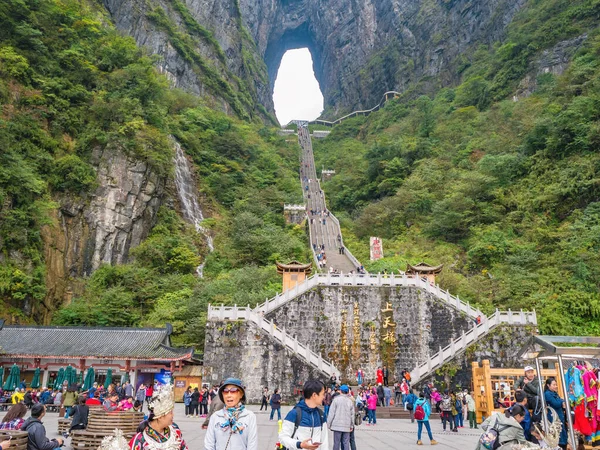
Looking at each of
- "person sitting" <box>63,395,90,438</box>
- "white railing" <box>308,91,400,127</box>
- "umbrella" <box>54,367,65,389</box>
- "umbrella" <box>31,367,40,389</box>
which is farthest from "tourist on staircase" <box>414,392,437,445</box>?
"white railing" <box>308,91,400,127</box>

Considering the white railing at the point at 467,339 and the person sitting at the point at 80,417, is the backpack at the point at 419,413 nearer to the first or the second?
the person sitting at the point at 80,417

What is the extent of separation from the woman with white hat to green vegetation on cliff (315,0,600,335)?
69.6 feet

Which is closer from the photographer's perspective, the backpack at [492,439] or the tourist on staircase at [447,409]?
the backpack at [492,439]

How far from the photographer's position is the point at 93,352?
20.2m

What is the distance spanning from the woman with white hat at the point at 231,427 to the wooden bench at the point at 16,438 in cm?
272

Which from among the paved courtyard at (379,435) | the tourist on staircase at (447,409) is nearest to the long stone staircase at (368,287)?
the paved courtyard at (379,435)

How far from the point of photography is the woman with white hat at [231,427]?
3.63 metres

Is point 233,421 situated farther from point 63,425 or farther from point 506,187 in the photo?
point 506,187

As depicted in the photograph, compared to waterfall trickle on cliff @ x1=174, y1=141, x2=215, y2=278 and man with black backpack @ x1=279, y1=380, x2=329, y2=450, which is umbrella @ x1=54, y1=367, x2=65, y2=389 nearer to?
waterfall trickle on cliff @ x1=174, y1=141, x2=215, y2=278

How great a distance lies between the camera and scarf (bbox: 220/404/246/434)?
363 cm

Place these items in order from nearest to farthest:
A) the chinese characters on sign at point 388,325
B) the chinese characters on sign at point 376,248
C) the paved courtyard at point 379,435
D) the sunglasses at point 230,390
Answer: the sunglasses at point 230,390 → the paved courtyard at point 379,435 → the chinese characters on sign at point 388,325 → the chinese characters on sign at point 376,248

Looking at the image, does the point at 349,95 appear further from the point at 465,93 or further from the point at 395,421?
the point at 395,421

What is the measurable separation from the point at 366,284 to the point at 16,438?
18957 mm

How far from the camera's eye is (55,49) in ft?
107
